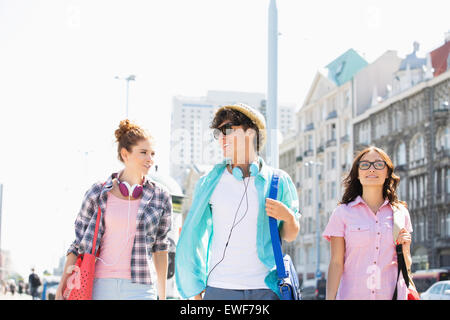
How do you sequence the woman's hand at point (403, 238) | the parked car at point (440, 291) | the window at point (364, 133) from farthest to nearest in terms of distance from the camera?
the window at point (364, 133) < the parked car at point (440, 291) < the woman's hand at point (403, 238)

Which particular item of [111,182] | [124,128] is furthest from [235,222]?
[124,128]

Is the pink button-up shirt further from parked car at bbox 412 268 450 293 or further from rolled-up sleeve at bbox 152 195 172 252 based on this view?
parked car at bbox 412 268 450 293

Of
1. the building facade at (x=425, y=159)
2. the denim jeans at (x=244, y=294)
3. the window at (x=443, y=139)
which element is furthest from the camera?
the window at (x=443, y=139)

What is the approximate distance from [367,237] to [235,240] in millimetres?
791

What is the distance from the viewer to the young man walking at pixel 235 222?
14.0 ft

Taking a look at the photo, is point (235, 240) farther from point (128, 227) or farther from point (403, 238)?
point (403, 238)

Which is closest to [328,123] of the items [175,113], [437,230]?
[437,230]

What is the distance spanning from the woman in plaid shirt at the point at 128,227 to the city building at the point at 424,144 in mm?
46734

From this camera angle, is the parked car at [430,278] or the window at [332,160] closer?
the parked car at [430,278]

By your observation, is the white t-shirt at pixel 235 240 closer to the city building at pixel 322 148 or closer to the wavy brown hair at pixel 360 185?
the wavy brown hair at pixel 360 185

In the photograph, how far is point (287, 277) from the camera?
13.9 ft

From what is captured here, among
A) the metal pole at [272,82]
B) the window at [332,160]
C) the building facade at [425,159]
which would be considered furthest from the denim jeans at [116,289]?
the window at [332,160]

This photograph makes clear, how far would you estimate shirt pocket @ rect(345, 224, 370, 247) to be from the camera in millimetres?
4551

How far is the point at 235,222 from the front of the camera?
441cm
